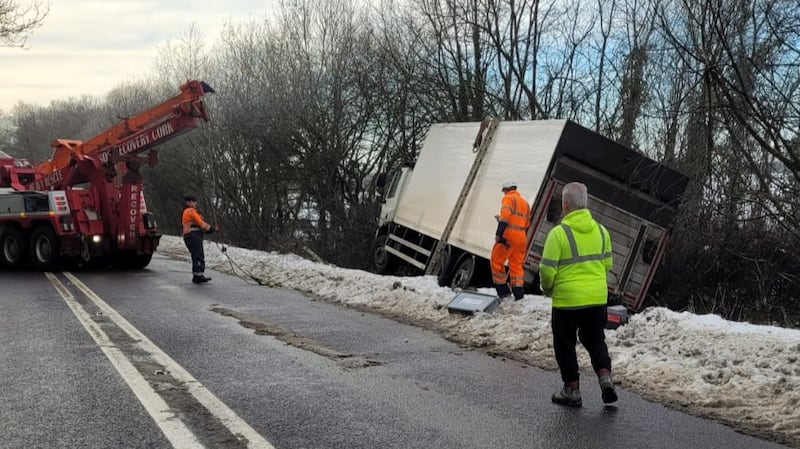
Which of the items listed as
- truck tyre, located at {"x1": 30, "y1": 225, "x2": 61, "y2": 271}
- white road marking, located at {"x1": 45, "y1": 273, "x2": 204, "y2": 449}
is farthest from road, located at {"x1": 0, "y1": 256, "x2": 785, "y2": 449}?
truck tyre, located at {"x1": 30, "y1": 225, "x2": 61, "y2": 271}

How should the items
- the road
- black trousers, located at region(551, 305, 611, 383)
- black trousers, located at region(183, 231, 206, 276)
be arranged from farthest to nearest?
black trousers, located at region(183, 231, 206, 276) < black trousers, located at region(551, 305, 611, 383) < the road

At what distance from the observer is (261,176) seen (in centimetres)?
2833

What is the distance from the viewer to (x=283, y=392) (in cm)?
541

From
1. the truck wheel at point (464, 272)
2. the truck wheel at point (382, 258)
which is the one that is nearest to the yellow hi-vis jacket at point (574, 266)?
the truck wheel at point (464, 272)

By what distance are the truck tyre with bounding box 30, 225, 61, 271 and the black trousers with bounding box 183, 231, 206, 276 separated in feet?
11.4

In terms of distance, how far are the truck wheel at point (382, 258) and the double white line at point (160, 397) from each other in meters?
8.26

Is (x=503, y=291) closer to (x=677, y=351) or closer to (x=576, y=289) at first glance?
(x=677, y=351)

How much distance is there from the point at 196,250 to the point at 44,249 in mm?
4220

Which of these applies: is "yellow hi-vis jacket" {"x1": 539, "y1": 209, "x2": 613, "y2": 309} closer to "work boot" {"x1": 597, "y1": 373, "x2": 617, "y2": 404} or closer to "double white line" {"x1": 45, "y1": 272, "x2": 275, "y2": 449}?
"work boot" {"x1": 597, "y1": 373, "x2": 617, "y2": 404}

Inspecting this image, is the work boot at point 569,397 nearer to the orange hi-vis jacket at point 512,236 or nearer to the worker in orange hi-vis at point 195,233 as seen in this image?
the orange hi-vis jacket at point 512,236

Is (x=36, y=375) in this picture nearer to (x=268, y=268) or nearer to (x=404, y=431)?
Result: (x=404, y=431)

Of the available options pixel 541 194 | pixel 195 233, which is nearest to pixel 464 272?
pixel 541 194

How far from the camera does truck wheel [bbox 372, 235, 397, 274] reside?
1641 cm

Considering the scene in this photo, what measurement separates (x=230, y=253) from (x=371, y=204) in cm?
498
